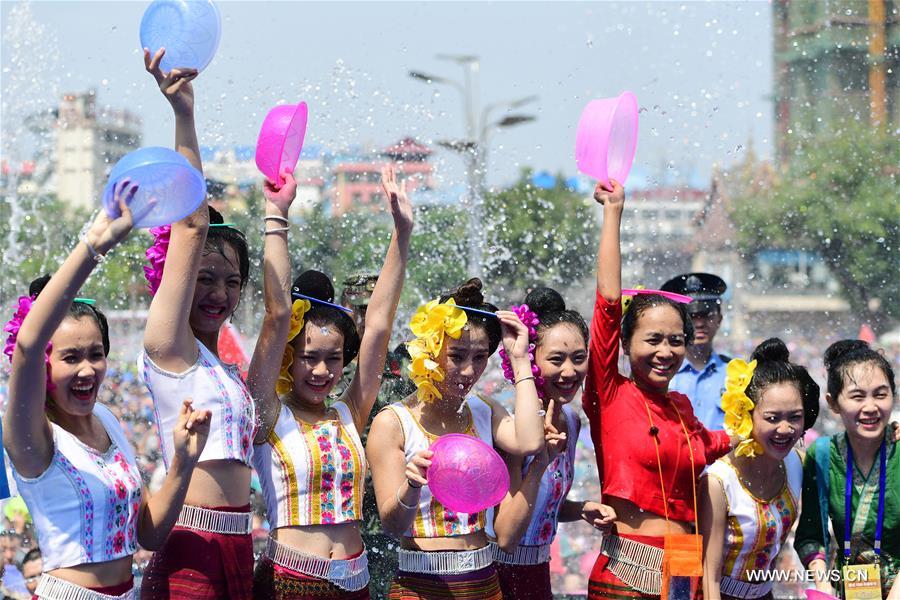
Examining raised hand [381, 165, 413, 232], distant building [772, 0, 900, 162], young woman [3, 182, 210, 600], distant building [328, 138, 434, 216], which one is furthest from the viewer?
distant building [772, 0, 900, 162]

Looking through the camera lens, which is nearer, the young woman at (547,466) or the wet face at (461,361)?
the wet face at (461,361)

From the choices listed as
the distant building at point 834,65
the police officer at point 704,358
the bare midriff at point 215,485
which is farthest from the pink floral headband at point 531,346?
the distant building at point 834,65

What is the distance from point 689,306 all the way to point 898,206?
19.2 metres

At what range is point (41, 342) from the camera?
119 inches

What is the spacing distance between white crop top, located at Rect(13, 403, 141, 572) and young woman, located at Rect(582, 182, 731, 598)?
1581 mm

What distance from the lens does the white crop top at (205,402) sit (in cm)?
345

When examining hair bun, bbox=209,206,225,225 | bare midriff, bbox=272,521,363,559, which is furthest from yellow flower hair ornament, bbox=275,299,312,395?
bare midriff, bbox=272,521,363,559

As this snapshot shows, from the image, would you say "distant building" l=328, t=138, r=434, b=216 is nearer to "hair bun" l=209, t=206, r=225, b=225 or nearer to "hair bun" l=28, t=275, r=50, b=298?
"hair bun" l=209, t=206, r=225, b=225

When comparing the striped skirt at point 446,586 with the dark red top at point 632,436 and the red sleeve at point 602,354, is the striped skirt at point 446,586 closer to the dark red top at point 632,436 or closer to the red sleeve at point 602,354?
the dark red top at point 632,436

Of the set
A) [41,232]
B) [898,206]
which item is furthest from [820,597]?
[898,206]

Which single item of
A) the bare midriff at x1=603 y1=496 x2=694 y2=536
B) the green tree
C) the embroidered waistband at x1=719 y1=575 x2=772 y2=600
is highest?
the green tree

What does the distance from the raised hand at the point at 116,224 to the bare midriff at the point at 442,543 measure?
143 cm

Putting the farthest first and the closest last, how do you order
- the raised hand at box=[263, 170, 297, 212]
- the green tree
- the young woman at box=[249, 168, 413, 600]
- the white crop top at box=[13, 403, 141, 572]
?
the green tree
the raised hand at box=[263, 170, 297, 212]
the young woman at box=[249, 168, 413, 600]
the white crop top at box=[13, 403, 141, 572]

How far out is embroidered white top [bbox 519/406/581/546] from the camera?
163 inches
